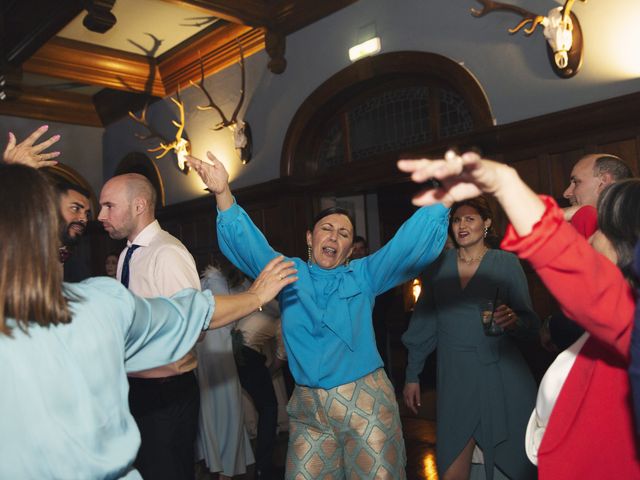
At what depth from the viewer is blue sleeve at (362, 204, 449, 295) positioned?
7.48 feet

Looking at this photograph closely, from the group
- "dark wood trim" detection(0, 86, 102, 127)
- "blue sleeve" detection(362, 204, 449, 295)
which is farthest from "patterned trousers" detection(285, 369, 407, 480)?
"dark wood trim" detection(0, 86, 102, 127)

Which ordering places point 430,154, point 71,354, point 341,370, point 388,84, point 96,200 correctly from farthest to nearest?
point 96,200, point 388,84, point 430,154, point 341,370, point 71,354

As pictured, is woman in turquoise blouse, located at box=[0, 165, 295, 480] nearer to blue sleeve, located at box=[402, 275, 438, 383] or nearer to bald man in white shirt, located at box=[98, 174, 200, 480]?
bald man in white shirt, located at box=[98, 174, 200, 480]

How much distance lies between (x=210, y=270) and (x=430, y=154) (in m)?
2.12

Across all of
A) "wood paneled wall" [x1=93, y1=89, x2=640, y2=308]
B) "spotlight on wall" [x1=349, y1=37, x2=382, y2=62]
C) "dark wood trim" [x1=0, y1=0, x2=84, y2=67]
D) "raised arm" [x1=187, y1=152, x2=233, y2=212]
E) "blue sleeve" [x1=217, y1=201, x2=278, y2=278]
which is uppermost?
"dark wood trim" [x1=0, y1=0, x2=84, y2=67]

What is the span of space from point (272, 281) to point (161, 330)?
52 centimetres

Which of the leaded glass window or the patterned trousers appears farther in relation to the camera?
the leaded glass window

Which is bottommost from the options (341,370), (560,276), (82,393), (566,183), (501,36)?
(341,370)

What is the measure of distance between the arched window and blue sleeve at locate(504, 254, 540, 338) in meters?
1.93

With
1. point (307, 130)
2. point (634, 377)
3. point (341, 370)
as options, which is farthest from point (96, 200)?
point (634, 377)

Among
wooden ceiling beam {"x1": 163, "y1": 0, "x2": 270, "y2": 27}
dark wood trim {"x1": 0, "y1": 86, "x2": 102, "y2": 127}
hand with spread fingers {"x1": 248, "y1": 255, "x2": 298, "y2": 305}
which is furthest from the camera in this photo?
dark wood trim {"x1": 0, "y1": 86, "x2": 102, "y2": 127}

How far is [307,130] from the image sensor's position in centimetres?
621

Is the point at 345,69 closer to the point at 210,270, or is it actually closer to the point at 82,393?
the point at 210,270

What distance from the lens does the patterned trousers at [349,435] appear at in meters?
2.28
